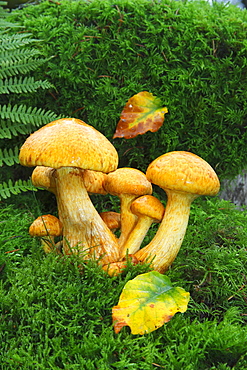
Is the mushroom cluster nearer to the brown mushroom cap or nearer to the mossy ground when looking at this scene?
the brown mushroom cap

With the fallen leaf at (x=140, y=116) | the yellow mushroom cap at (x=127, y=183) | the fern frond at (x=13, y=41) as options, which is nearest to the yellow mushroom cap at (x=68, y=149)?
the yellow mushroom cap at (x=127, y=183)

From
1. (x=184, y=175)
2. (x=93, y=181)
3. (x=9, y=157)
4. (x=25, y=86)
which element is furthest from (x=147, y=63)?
(x=9, y=157)

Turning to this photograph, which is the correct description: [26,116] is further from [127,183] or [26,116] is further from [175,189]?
[175,189]

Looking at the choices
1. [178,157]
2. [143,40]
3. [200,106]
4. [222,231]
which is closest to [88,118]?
[143,40]

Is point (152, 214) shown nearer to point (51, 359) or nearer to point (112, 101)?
point (51, 359)

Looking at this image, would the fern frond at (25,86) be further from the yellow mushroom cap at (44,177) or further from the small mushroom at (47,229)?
the small mushroom at (47,229)
